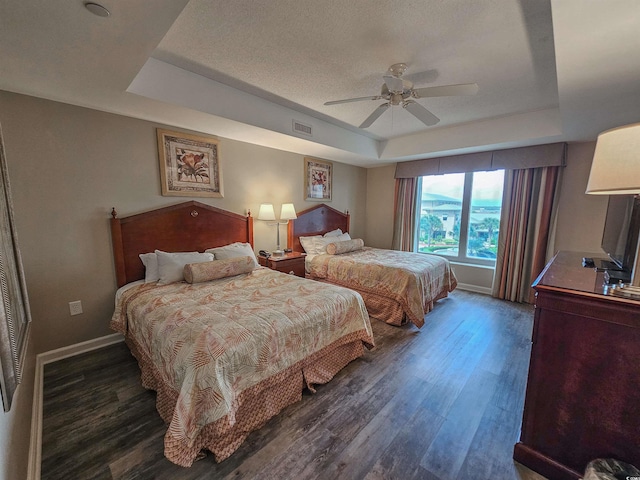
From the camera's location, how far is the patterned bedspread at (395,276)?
9.97ft

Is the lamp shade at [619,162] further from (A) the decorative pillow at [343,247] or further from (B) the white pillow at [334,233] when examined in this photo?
(B) the white pillow at [334,233]

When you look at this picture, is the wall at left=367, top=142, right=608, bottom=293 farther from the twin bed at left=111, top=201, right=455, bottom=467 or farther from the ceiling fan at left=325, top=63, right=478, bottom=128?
the ceiling fan at left=325, top=63, right=478, bottom=128

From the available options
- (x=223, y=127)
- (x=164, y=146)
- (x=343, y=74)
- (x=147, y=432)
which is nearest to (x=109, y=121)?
(x=164, y=146)

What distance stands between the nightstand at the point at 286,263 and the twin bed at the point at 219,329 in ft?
1.45

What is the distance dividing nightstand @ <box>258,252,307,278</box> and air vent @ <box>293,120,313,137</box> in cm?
166

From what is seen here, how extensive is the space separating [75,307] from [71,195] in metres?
1.04

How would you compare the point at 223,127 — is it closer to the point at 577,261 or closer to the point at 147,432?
the point at 147,432

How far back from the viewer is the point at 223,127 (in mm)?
2846

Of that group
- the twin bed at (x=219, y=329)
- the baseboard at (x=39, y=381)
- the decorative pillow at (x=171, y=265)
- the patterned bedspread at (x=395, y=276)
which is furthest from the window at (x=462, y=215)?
the baseboard at (x=39, y=381)

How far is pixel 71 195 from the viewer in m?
2.34

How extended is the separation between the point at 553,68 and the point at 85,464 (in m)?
4.25

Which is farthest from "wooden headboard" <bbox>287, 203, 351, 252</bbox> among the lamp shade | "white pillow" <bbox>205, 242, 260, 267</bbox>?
the lamp shade

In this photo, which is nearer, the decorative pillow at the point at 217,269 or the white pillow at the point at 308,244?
the decorative pillow at the point at 217,269

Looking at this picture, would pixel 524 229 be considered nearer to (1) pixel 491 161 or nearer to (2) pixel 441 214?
(1) pixel 491 161
